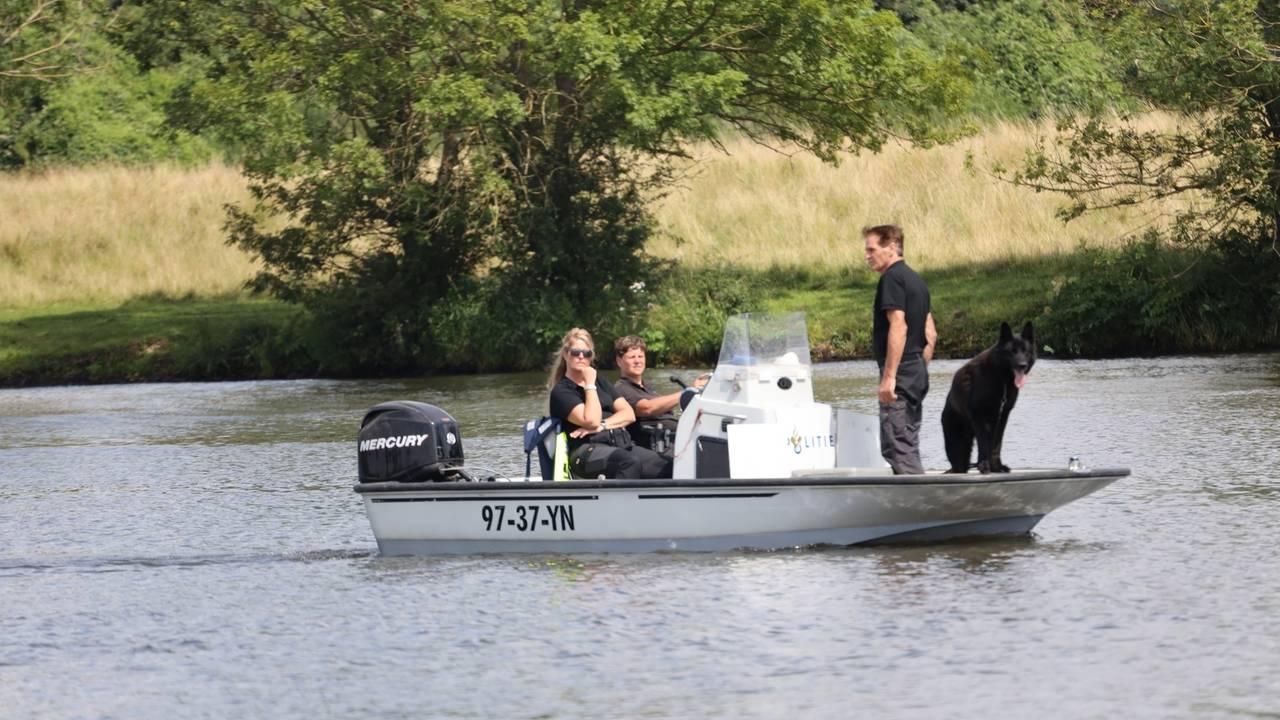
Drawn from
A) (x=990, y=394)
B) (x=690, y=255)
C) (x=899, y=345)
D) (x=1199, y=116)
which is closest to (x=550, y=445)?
(x=899, y=345)

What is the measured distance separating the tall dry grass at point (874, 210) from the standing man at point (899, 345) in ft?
58.7

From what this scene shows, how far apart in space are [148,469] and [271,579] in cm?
677

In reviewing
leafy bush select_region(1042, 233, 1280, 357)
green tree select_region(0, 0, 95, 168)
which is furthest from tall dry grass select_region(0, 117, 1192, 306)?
green tree select_region(0, 0, 95, 168)

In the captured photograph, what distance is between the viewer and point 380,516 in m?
12.0

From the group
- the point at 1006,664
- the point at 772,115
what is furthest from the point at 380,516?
the point at 772,115

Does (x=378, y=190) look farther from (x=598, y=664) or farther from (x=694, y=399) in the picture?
(x=598, y=664)

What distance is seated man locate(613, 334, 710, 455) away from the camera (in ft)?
40.2

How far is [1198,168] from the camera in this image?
26641mm

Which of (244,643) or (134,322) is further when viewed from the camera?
(134,322)

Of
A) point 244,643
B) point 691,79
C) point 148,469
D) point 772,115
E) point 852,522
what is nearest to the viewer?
point 244,643

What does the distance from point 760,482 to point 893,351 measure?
3.58 ft

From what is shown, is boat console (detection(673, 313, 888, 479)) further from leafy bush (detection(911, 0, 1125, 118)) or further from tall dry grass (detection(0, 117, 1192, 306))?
leafy bush (detection(911, 0, 1125, 118))

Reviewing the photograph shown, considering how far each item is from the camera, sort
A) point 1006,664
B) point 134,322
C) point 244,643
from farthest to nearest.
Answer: point 134,322 → point 244,643 → point 1006,664

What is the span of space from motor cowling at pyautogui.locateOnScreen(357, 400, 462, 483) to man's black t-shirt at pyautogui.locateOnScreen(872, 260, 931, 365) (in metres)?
2.80
